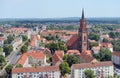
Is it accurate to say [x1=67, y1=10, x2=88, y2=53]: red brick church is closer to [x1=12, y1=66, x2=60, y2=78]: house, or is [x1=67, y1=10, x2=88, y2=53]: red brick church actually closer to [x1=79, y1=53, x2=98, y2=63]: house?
[x1=79, y1=53, x2=98, y2=63]: house

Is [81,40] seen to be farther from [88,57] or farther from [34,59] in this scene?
[34,59]

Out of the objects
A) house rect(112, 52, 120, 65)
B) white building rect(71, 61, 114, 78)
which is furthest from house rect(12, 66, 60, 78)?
house rect(112, 52, 120, 65)

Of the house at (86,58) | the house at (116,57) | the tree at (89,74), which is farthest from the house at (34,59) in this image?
the house at (116,57)

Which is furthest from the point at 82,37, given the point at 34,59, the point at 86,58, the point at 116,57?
the point at 34,59

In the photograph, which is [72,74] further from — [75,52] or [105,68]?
[75,52]

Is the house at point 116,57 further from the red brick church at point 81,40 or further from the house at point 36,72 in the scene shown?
the house at point 36,72

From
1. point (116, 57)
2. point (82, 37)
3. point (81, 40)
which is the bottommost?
point (116, 57)
